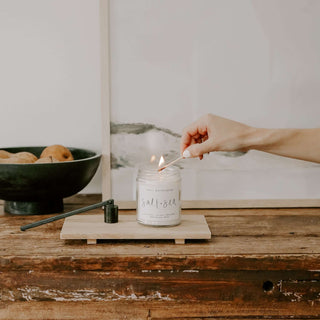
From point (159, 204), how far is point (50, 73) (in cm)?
58

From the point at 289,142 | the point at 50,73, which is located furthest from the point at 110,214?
the point at 50,73

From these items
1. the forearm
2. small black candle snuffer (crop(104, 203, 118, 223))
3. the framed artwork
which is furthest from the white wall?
the forearm

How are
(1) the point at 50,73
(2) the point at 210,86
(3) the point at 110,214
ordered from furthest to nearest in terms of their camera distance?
(1) the point at 50,73 → (2) the point at 210,86 → (3) the point at 110,214

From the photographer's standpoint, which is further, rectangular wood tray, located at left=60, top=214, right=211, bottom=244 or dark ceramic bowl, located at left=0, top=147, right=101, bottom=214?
dark ceramic bowl, located at left=0, top=147, right=101, bottom=214

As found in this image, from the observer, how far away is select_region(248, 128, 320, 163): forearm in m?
0.94

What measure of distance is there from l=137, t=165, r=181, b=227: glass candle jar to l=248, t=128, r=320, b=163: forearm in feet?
0.69

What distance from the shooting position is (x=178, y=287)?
0.77m

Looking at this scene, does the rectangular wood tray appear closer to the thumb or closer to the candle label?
the candle label

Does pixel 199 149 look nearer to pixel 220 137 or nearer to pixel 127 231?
pixel 220 137

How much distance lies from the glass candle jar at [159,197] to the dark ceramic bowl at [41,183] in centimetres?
19

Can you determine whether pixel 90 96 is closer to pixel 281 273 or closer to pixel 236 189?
pixel 236 189

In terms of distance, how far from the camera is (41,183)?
0.94 metres

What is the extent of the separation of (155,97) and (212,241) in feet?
1.41

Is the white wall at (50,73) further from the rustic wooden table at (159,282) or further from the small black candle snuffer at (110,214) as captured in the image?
the rustic wooden table at (159,282)
